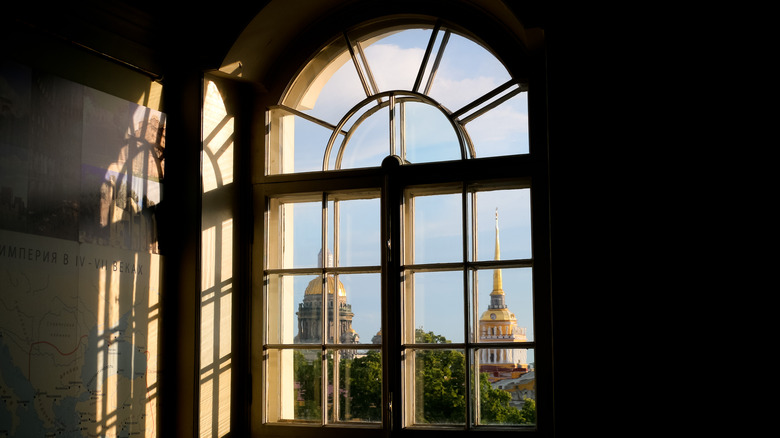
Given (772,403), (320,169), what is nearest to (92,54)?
(320,169)

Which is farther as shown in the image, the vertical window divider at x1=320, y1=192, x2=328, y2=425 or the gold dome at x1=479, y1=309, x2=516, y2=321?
the vertical window divider at x1=320, y1=192, x2=328, y2=425

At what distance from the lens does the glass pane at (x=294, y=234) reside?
458 centimetres

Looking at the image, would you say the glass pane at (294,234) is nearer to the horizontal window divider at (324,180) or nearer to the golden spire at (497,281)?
the horizontal window divider at (324,180)

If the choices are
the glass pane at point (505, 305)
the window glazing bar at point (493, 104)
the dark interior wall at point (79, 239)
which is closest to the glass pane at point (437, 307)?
the glass pane at point (505, 305)

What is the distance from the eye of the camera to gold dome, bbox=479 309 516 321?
4.08 meters

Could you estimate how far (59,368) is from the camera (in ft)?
11.6

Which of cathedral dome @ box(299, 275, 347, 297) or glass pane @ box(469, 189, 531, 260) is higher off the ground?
glass pane @ box(469, 189, 531, 260)

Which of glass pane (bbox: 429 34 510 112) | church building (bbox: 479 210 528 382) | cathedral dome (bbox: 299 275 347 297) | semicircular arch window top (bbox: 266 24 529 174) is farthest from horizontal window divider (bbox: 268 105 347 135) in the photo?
church building (bbox: 479 210 528 382)

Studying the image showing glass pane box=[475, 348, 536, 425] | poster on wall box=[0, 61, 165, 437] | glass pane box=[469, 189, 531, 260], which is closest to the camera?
poster on wall box=[0, 61, 165, 437]

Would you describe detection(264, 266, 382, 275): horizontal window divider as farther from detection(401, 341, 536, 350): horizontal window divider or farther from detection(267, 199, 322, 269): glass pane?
detection(401, 341, 536, 350): horizontal window divider

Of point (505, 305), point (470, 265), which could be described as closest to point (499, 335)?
point (505, 305)

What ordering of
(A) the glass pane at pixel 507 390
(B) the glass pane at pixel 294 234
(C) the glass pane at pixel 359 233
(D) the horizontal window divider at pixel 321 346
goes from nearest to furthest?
1. (A) the glass pane at pixel 507 390
2. (D) the horizontal window divider at pixel 321 346
3. (C) the glass pane at pixel 359 233
4. (B) the glass pane at pixel 294 234

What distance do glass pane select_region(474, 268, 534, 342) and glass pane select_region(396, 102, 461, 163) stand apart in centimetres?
70

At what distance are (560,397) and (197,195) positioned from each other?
220 cm
